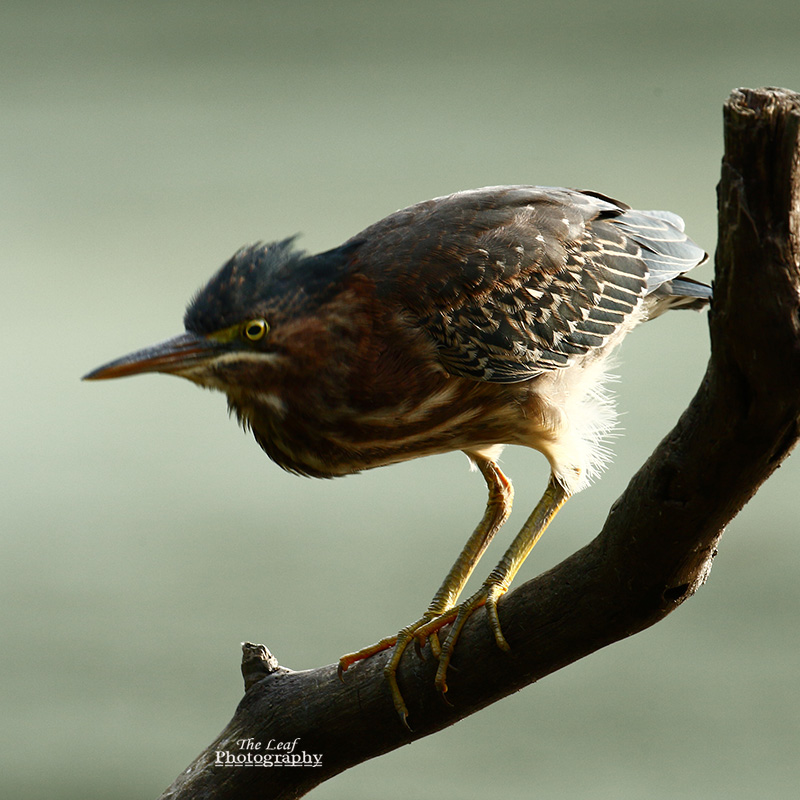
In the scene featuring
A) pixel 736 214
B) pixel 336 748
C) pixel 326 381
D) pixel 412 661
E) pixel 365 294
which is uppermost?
pixel 365 294

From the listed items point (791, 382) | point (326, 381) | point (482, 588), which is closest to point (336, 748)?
point (482, 588)

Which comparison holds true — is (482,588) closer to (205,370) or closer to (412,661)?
(412,661)

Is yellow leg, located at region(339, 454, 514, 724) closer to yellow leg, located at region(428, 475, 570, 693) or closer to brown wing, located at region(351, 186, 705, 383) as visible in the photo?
yellow leg, located at region(428, 475, 570, 693)

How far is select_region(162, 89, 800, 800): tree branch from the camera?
0.94m

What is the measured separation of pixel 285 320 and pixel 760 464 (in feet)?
2.42

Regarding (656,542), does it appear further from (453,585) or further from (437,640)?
(453,585)

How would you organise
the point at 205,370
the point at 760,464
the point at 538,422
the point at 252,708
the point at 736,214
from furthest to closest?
the point at 538,422
the point at 252,708
the point at 205,370
the point at 760,464
the point at 736,214

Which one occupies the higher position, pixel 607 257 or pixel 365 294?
pixel 607 257

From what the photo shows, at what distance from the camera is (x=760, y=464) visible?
1066 mm

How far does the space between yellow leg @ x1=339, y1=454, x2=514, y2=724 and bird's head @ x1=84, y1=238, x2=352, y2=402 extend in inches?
18.7

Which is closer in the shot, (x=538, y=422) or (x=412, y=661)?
(x=412, y=661)

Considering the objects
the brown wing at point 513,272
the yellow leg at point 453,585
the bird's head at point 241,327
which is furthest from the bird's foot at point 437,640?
the bird's head at point 241,327

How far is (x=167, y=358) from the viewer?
1407 mm

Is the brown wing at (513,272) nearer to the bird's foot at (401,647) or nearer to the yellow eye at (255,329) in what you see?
the yellow eye at (255,329)
